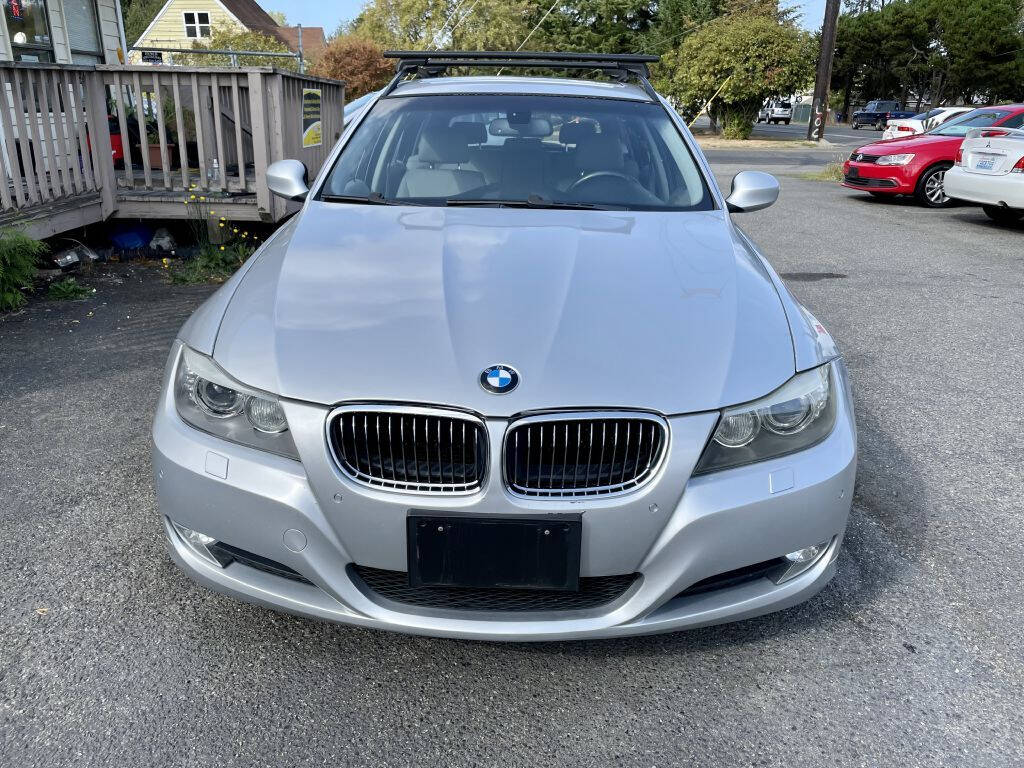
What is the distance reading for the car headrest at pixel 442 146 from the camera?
3539 mm

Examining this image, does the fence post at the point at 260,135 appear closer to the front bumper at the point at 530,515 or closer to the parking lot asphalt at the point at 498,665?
the parking lot asphalt at the point at 498,665

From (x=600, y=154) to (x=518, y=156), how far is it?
35 cm

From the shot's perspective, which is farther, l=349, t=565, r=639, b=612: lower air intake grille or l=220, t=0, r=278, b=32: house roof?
l=220, t=0, r=278, b=32: house roof

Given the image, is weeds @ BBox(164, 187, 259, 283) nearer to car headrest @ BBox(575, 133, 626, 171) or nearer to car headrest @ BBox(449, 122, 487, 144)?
car headrest @ BBox(449, 122, 487, 144)

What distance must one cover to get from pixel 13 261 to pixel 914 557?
5.52m

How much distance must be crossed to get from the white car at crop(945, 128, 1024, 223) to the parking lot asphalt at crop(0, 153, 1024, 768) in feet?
24.6

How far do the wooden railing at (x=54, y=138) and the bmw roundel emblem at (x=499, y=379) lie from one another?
538 cm

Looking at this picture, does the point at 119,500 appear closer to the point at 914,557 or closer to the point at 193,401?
the point at 193,401

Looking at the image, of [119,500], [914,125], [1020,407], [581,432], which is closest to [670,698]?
[581,432]

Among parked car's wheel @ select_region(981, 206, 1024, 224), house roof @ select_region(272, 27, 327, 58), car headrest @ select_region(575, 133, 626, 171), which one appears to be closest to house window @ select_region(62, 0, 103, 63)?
car headrest @ select_region(575, 133, 626, 171)

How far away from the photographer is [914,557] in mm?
2941

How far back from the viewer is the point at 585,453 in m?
2.01

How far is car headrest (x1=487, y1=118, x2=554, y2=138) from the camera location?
3.59 meters

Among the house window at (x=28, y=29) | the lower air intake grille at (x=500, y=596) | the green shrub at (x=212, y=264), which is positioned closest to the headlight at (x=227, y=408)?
the lower air intake grille at (x=500, y=596)
